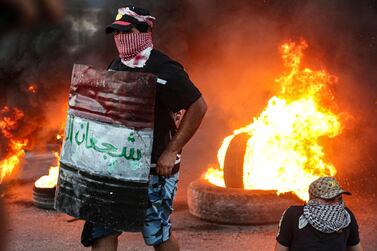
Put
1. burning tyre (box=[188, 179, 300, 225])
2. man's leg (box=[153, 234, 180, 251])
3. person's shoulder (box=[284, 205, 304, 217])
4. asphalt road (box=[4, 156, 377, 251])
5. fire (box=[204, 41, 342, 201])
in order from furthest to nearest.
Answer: fire (box=[204, 41, 342, 201]) < burning tyre (box=[188, 179, 300, 225]) < asphalt road (box=[4, 156, 377, 251]) < man's leg (box=[153, 234, 180, 251]) < person's shoulder (box=[284, 205, 304, 217])

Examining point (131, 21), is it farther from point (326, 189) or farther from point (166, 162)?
point (326, 189)

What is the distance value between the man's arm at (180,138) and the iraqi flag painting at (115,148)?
6.9 inches

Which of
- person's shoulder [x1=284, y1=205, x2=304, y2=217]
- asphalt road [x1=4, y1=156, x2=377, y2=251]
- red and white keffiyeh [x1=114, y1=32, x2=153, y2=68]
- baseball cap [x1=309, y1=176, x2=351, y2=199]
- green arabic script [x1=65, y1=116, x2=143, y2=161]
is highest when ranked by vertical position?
red and white keffiyeh [x1=114, y1=32, x2=153, y2=68]

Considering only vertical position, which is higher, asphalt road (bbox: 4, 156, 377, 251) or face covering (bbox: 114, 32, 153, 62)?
face covering (bbox: 114, 32, 153, 62)

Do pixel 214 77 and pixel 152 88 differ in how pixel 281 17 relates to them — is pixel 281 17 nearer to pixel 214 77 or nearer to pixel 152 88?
pixel 214 77

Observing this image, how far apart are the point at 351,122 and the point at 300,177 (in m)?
2.77

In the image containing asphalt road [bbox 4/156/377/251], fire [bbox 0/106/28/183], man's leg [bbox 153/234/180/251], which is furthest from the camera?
fire [bbox 0/106/28/183]

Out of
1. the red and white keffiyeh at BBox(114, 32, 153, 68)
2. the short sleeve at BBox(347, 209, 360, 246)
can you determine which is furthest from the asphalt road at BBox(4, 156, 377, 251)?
the red and white keffiyeh at BBox(114, 32, 153, 68)

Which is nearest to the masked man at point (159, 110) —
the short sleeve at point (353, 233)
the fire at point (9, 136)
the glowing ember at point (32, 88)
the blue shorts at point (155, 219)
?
the blue shorts at point (155, 219)

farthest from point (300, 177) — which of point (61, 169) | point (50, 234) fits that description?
point (61, 169)

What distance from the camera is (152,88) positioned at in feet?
8.81

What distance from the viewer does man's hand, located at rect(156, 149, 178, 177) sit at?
2.88 meters

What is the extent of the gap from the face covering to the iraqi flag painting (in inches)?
9.7

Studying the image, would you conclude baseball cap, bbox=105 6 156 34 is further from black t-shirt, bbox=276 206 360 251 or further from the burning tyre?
the burning tyre
